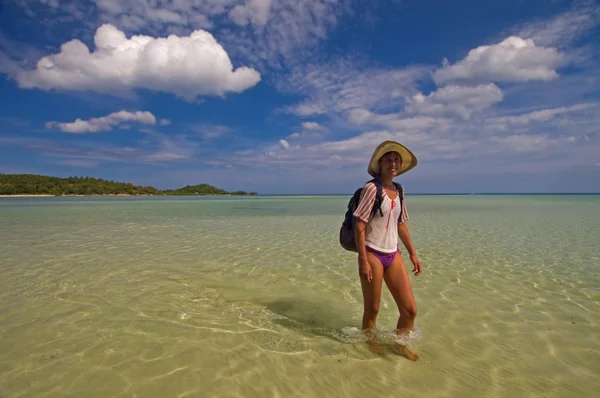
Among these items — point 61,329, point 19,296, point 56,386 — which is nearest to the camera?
point 56,386

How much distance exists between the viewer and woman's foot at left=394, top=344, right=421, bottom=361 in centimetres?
357

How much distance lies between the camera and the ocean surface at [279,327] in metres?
3.11

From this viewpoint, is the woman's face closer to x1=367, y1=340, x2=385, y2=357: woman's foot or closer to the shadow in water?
x1=367, y1=340, x2=385, y2=357: woman's foot

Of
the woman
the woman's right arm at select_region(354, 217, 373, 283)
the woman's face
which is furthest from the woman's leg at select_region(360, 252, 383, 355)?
the woman's face

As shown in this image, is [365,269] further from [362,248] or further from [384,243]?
[384,243]

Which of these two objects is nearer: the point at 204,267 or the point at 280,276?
the point at 280,276

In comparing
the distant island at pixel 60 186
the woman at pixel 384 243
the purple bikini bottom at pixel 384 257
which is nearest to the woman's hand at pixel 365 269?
the woman at pixel 384 243

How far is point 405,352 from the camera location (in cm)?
364

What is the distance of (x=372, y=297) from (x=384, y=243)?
0.67 m

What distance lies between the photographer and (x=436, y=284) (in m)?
6.41

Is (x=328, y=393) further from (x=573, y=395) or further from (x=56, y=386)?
(x=56, y=386)

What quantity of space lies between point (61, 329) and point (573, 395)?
598 centimetres

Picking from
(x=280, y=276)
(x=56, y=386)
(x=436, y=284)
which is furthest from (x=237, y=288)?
(x=436, y=284)

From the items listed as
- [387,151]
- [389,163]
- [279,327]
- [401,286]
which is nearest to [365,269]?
[401,286]
